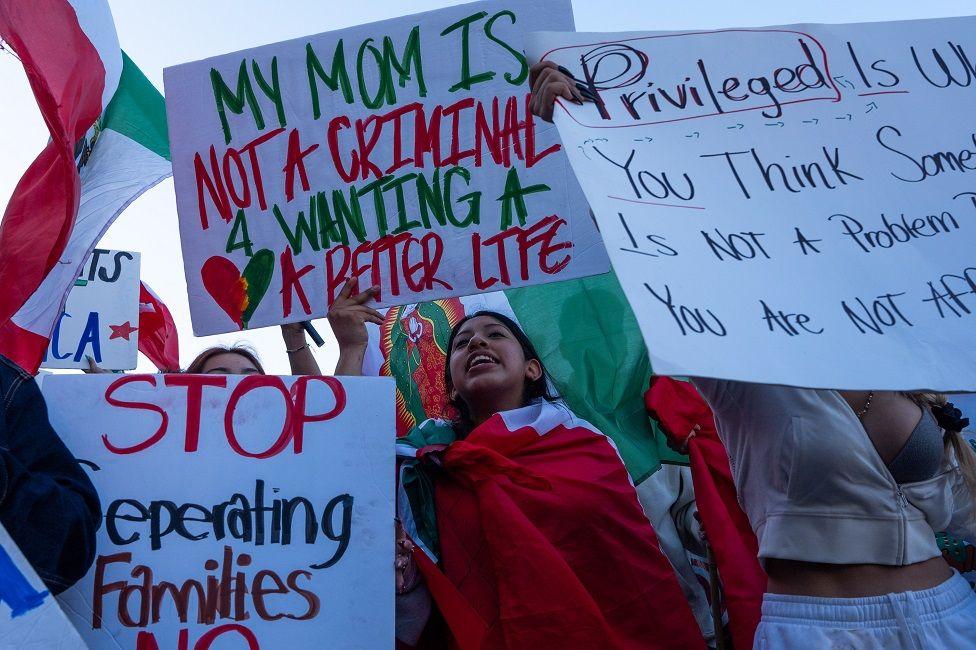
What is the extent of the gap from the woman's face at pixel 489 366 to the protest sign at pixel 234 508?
30.7 inches

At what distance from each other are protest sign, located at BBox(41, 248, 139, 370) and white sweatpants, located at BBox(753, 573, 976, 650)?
3.34 meters

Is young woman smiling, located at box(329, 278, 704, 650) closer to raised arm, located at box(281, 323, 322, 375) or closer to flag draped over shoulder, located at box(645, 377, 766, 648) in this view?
flag draped over shoulder, located at box(645, 377, 766, 648)

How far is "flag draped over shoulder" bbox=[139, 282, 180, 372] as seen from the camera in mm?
4875

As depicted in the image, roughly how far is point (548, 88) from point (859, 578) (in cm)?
112

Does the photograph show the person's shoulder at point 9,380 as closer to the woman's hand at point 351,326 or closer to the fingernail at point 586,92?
the woman's hand at point 351,326

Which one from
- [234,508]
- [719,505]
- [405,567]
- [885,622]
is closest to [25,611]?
[234,508]

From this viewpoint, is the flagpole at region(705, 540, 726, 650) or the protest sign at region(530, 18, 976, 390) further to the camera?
the flagpole at region(705, 540, 726, 650)

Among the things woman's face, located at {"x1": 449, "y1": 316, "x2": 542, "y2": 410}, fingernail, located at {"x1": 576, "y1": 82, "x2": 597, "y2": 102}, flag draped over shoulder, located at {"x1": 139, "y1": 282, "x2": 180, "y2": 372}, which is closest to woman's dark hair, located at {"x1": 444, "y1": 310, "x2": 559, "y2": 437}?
woman's face, located at {"x1": 449, "y1": 316, "x2": 542, "y2": 410}

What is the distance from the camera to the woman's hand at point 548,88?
74.0 inches

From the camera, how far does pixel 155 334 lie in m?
4.91

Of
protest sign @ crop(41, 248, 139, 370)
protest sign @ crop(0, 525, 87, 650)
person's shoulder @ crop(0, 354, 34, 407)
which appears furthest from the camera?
protest sign @ crop(41, 248, 139, 370)

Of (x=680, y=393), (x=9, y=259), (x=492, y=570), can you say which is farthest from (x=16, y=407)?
(x=680, y=393)

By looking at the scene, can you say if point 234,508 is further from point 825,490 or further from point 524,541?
point 825,490

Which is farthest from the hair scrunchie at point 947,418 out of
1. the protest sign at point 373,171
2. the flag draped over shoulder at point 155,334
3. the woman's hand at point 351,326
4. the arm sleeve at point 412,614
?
the flag draped over shoulder at point 155,334
